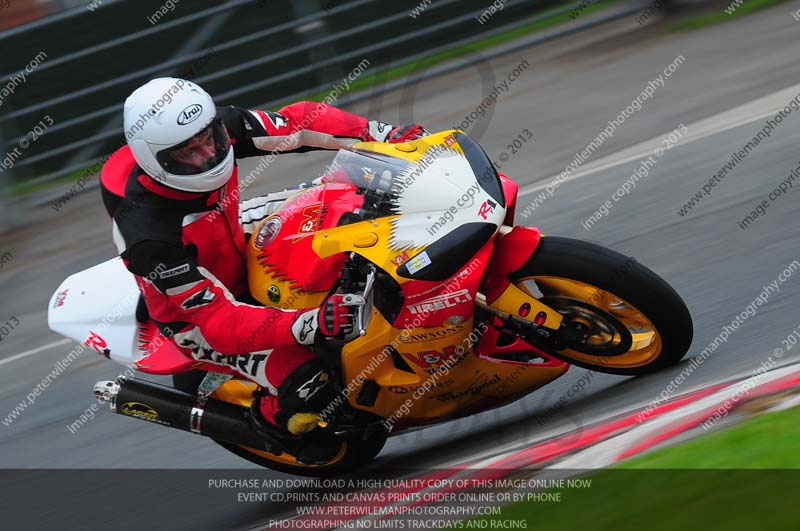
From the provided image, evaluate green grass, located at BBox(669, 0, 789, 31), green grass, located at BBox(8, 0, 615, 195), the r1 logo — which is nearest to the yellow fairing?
the r1 logo

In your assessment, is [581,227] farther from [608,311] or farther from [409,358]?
[409,358]

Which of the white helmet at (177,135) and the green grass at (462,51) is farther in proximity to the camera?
the green grass at (462,51)

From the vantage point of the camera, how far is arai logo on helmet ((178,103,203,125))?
4.37m

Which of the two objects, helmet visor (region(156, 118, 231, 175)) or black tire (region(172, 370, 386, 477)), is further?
black tire (region(172, 370, 386, 477))

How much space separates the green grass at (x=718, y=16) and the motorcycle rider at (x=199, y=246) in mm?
5601

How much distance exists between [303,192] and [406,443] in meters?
1.51

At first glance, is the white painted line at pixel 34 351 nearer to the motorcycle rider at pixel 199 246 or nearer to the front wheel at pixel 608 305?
the motorcycle rider at pixel 199 246

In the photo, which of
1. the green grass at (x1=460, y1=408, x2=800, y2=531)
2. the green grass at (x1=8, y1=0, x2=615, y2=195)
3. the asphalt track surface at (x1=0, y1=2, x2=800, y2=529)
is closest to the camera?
the green grass at (x1=460, y1=408, x2=800, y2=531)

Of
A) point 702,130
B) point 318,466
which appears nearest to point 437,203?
point 318,466

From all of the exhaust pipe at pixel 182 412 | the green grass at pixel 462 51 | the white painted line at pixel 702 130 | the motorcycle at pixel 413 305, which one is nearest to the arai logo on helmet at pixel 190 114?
the motorcycle at pixel 413 305

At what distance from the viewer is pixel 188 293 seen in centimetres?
450

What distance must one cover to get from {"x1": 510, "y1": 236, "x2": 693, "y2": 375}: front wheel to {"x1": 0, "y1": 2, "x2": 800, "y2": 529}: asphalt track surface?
151 millimetres

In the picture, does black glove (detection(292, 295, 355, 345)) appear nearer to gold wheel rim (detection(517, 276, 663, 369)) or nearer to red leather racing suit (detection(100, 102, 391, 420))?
red leather racing suit (detection(100, 102, 391, 420))

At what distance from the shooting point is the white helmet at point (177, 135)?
438 cm
